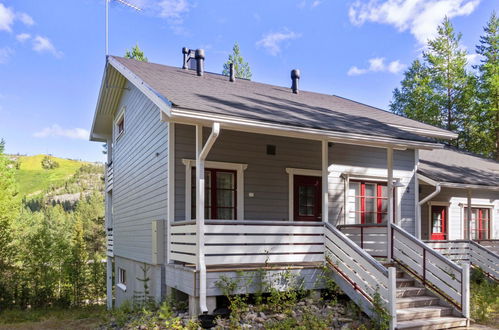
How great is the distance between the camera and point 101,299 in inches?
871

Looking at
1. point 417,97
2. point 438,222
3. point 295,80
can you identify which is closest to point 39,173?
point 417,97

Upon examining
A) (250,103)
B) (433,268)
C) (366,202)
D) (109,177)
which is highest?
(250,103)

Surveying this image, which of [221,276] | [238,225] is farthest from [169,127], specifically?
[221,276]

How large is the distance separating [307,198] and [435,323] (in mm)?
3995

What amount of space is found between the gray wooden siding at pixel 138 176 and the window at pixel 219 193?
83cm

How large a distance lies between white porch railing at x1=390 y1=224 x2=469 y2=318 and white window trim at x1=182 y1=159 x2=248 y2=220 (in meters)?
3.06

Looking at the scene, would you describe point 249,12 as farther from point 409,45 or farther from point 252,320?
point 252,320

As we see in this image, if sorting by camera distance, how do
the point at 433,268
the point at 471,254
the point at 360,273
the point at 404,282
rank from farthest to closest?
the point at 471,254 → the point at 404,282 → the point at 433,268 → the point at 360,273

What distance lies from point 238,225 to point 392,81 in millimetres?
23295

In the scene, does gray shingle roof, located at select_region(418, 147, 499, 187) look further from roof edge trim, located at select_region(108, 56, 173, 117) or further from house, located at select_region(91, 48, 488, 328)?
roof edge trim, located at select_region(108, 56, 173, 117)

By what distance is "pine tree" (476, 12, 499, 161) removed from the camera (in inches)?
882

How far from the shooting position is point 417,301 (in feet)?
24.8

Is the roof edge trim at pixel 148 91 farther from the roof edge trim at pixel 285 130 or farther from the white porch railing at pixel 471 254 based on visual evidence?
the white porch railing at pixel 471 254

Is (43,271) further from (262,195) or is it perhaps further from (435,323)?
(435,323)
